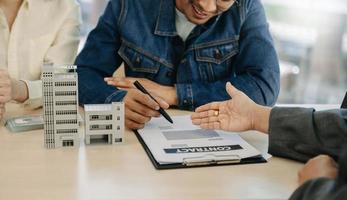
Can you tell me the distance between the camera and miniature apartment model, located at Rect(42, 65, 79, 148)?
99cm

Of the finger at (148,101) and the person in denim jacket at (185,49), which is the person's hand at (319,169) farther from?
the person in denim jacket at (185,49)

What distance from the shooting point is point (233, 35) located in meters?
1.47

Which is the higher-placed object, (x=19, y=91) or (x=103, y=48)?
(x=103, y=48)

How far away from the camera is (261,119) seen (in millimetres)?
1089

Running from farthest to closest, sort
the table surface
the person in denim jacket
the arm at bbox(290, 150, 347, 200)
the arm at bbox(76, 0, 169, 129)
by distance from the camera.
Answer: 1. the person in denim jacket
2. the arm at bbox(76, 0, 169, 129)
3. the table surface
4. the arm at bbox(290, 150, 347, 200)

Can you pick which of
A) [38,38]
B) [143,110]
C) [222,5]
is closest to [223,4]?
[222,5]

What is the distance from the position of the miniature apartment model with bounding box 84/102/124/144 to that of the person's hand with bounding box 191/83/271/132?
8.7 inches

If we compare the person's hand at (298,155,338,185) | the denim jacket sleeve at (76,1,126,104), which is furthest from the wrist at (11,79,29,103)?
the person's hand at (298,155,338,185)

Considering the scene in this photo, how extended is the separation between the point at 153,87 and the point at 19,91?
41cm

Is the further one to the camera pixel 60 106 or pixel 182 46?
pixel 182 46

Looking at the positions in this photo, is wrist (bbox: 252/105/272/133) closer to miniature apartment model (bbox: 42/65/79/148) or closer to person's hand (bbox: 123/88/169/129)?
person's hand (bbox: 123/88/169/129)

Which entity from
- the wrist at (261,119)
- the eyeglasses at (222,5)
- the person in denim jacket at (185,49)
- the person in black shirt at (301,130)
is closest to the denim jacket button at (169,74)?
the person in denim jacket at (185,49)

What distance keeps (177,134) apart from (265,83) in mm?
447

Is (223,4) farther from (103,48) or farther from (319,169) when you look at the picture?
(319,169)
